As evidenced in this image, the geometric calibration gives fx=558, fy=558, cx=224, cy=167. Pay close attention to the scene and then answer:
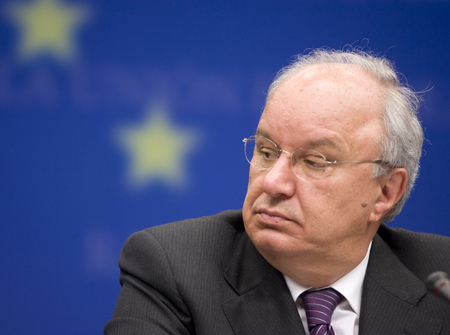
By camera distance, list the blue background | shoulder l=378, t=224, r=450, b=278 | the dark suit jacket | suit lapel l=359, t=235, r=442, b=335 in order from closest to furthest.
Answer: the dark suit jacket, suit lapel l=359, t=235, r=442, b=335, shoulder l=378, t=224, r=450, b=278, the blue background

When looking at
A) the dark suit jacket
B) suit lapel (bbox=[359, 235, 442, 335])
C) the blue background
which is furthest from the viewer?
the blue background

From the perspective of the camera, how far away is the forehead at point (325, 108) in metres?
1.78

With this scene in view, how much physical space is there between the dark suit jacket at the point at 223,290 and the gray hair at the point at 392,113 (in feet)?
1.14

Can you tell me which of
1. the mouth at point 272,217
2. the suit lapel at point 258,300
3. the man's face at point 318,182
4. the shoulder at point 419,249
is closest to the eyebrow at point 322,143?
the man's face at point 318,182

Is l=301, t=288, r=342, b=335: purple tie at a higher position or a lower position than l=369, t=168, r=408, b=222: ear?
lower

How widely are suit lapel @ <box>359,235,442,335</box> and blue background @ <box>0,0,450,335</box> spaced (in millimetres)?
1075

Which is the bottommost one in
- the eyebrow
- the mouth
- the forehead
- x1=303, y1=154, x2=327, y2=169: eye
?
the mouth

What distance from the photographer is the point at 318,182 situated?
177cm

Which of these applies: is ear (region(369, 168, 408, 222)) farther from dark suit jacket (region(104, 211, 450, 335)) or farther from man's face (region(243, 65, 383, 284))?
dark suit jacket (region(104, 211, 450, 335))

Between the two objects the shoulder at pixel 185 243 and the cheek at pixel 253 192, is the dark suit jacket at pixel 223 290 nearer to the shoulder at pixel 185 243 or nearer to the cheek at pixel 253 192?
the shoulder at pixel 185 243

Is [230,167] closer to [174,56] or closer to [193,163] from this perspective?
[193,163]

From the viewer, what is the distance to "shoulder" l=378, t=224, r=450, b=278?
209 cm

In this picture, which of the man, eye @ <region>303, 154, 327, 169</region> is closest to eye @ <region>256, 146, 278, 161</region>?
the man

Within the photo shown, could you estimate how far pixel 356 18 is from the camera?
9.86 feet
